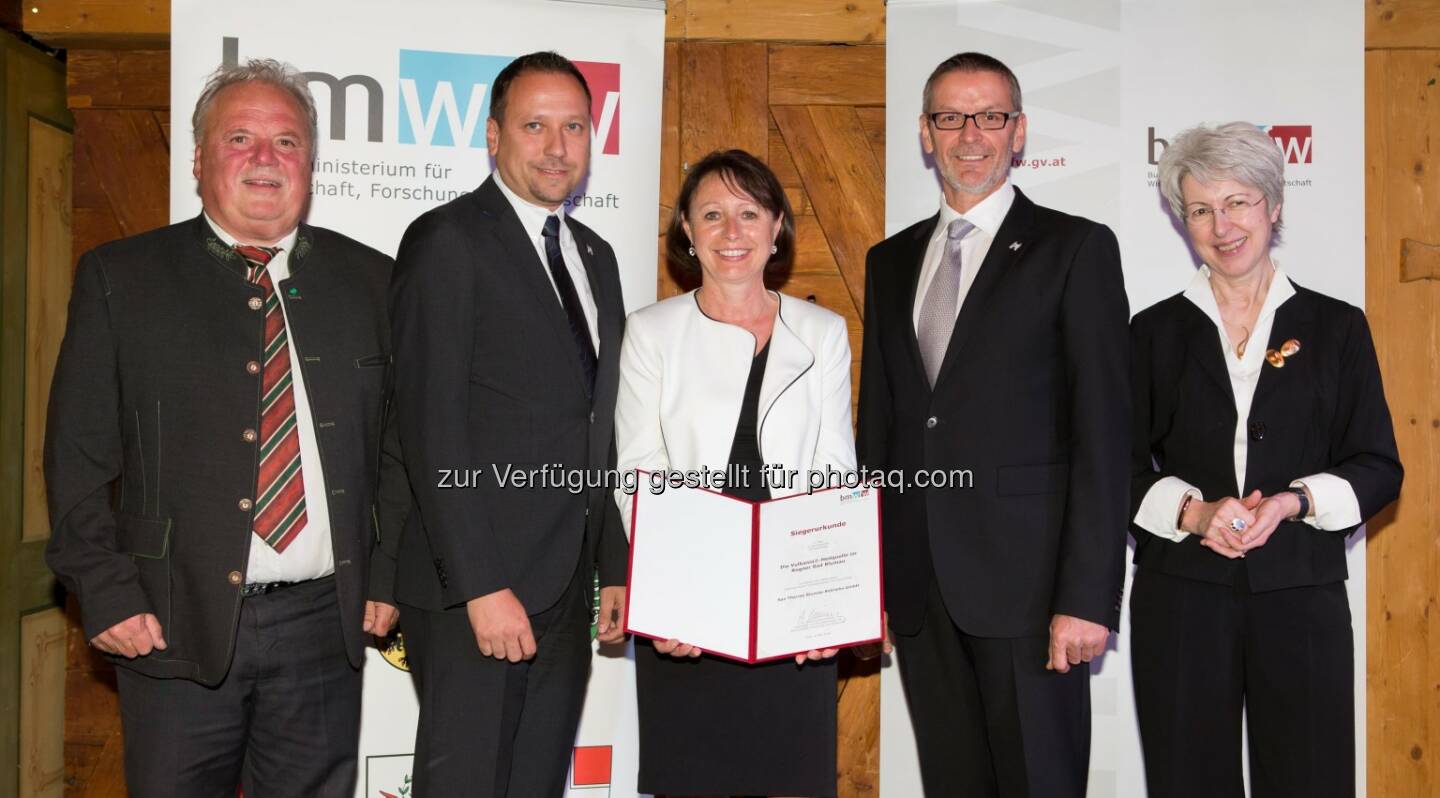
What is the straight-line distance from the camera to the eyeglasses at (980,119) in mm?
2865

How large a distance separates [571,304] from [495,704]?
3.13 ft

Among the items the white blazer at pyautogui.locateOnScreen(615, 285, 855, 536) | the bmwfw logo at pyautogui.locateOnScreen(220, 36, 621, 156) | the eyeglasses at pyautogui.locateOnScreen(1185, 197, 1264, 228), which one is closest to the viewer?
the white blazer at pyautogui.locateOnScreen(615, 285, 855, 536)

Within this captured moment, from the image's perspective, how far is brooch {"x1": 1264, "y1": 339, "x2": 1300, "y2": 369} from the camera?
2838 millimetres

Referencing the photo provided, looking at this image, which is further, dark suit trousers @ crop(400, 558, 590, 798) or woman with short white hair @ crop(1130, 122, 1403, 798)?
woman with short white hair @ crop(1130, 122, 1403, 798)

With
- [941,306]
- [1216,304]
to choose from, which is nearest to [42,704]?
[941,306]

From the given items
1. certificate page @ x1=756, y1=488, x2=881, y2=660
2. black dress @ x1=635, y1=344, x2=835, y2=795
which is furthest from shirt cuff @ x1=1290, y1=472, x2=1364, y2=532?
black dress @ x1=635, y1=344, x2=835, y2=795

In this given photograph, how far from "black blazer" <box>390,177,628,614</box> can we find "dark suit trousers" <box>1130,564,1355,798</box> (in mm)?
1552

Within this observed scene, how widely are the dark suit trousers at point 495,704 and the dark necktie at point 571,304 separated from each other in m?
0.51

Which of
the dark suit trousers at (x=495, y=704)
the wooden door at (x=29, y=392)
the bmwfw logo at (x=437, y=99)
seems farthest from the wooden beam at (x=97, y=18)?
the dark suit trousers at (x=495, y=704)

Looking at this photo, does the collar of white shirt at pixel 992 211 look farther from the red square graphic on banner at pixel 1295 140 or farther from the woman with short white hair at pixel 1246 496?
the red square graphic on banner at pixel 1295 140

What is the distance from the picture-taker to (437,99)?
12.4 ft

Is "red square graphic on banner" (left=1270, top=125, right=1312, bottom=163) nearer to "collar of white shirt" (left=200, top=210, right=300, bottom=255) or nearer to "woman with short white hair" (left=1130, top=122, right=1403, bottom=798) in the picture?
"woman with short white hair" (left=1130, top=122, right=1403, bottom=798)

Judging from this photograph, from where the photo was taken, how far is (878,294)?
2.99 m

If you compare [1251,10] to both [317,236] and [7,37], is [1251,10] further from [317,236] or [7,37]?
[7,37]
